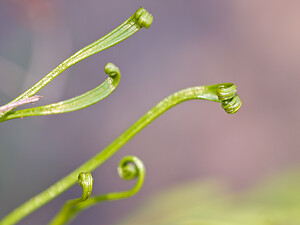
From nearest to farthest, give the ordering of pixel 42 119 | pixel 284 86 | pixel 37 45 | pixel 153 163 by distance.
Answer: pixel 37 45 < pixel 42 119 < pixel 153 163 < pixel 284 86

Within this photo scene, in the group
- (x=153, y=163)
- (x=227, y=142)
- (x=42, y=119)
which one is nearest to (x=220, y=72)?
(x=227, y=142)

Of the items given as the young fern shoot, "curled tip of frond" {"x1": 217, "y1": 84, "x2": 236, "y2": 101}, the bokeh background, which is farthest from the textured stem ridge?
the bokeh background

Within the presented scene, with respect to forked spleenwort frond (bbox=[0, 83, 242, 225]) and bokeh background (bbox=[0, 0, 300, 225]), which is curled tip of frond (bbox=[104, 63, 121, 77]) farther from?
bokeh background (bbox=[0, 0, 300, 225])

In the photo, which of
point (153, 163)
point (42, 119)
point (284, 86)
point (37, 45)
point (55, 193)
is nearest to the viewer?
point (55, 193)

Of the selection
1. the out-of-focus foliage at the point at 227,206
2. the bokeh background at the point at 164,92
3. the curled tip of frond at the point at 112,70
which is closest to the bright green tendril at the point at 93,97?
the curled tip of frond at the point at 112,70

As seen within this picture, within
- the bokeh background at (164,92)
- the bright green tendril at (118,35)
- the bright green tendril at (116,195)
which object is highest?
the bokeh background at (164,92)

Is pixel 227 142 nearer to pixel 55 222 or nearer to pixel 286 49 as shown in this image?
pixel 286 49

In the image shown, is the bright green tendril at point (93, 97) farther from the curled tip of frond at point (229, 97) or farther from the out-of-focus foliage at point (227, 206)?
the out-of-focus foliage at point (227, 206)
